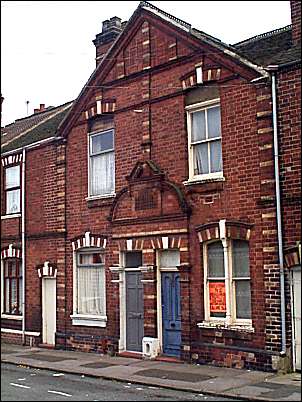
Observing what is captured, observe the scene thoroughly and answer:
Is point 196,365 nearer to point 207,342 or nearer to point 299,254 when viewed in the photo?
point 207,342

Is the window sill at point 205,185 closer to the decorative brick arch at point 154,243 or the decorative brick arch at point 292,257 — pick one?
the decorative brick arch at point 154,243

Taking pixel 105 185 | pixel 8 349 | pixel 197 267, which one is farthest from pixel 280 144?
pixel 8 349

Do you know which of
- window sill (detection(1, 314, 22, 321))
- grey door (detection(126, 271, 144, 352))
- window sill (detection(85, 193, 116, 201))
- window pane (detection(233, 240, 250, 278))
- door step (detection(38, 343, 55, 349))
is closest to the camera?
window pane (detection(233, 240, 250, 278))

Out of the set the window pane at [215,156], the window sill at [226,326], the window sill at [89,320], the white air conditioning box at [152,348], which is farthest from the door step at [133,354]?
the window pane at [215,156]

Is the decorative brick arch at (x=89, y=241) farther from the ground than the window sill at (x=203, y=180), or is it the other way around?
the window sill at (x=203, y=180)

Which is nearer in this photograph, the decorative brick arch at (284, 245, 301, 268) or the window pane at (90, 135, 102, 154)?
the decorative brick arch at (284, 245, 301, 268)

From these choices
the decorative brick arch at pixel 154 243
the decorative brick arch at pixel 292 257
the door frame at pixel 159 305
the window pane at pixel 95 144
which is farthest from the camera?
the window pane at pixel 95 144

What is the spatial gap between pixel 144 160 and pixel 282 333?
6103 millimetres

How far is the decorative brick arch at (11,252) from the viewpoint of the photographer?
21956 millimetres

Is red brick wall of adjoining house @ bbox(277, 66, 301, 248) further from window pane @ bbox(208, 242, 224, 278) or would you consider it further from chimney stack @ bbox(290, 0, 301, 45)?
window pane @ bbox(208, 242, 224, 278)

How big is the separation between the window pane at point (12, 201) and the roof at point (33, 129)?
5.26 ft

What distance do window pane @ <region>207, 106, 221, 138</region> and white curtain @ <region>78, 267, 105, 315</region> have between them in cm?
539

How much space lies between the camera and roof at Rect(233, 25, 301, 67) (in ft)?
47.6

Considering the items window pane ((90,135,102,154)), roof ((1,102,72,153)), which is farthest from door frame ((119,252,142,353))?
roof ((1,102,72,153))
